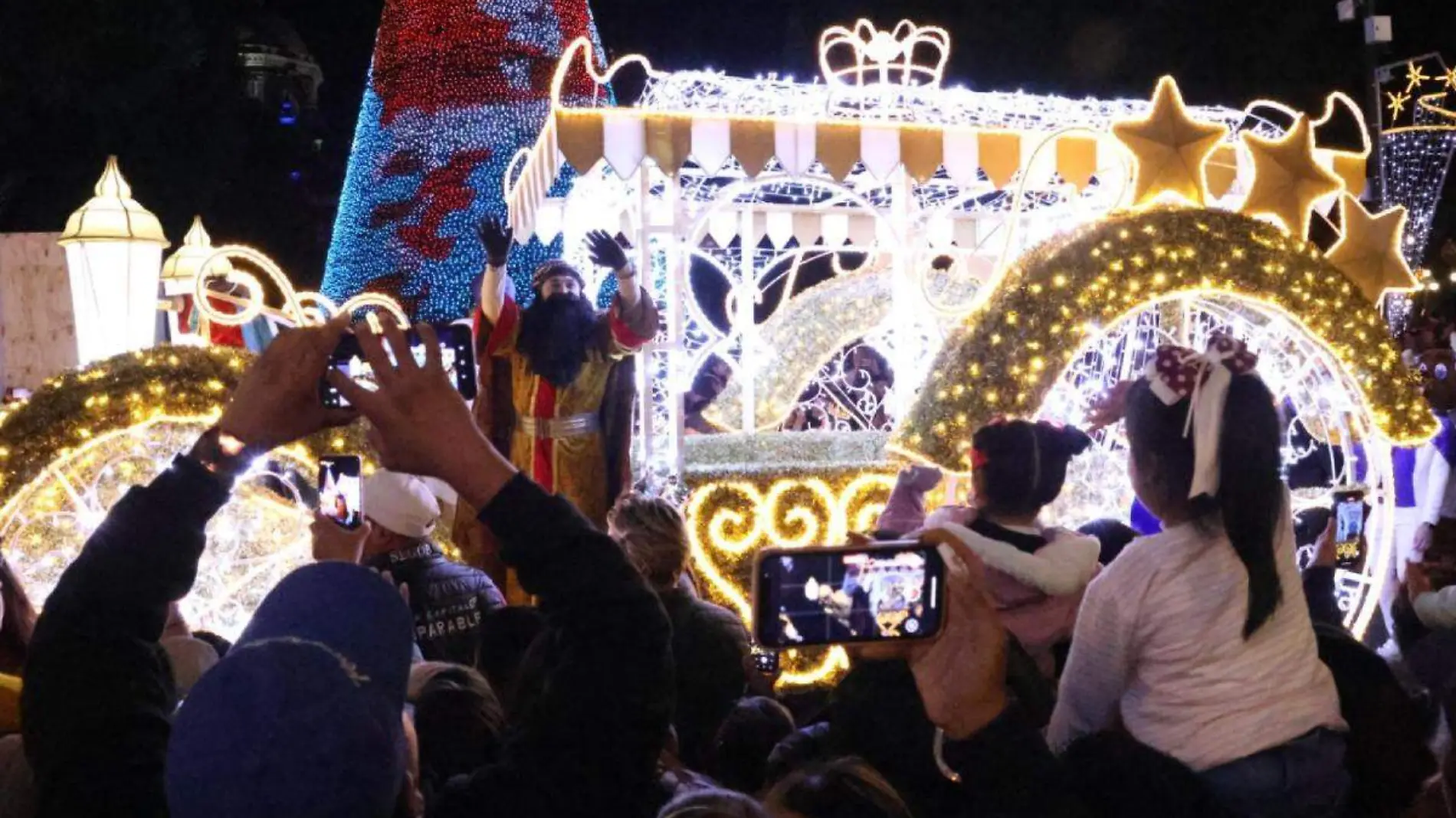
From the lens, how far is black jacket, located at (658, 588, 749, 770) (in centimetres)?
330

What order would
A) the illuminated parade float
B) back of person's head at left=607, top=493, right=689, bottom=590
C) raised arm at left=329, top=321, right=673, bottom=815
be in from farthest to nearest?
the illuminated parade float → back of person's head at left=607, top=493, right=689, bottom=590 → raised arm at left=329, top=321, right=673, bottom=815

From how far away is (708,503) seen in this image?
643 cm

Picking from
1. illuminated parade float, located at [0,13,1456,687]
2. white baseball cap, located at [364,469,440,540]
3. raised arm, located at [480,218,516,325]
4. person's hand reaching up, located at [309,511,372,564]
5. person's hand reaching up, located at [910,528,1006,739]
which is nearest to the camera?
person's hand reaching up, located at [910,528,1006,739]

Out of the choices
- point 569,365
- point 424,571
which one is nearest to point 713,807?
point 424,571

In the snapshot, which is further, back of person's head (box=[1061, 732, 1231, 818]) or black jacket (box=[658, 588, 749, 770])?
black jacket (box=[658, 588, 749, 770])

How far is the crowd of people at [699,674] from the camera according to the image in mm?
1419

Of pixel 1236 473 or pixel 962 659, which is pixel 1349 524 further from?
pixel 962 659

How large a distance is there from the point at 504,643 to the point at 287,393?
5.38 ft

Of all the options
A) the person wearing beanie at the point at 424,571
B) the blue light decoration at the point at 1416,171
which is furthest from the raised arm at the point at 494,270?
the blue light decoration at the point at 1416,171

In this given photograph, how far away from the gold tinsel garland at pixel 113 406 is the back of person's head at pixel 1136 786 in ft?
11.4

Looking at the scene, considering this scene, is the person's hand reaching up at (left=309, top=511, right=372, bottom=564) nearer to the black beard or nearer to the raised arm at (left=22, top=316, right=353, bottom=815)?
the raised arm at (left=22, top=316, right=353, bottom=815)

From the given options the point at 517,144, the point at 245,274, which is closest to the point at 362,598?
the point at 245,274

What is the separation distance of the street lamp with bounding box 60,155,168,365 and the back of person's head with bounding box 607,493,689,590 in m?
3.60

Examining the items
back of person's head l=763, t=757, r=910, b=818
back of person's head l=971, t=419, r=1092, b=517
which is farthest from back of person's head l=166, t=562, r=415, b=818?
back of person's head l=971, t=419, r=1092, b=517
